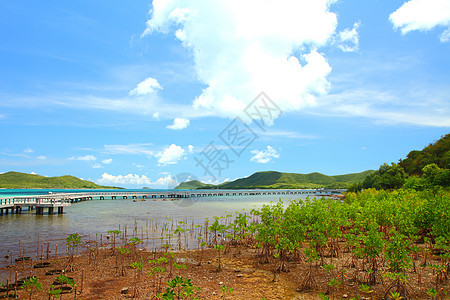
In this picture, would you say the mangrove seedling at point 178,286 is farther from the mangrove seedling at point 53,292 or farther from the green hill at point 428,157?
the green hill at point 428,157

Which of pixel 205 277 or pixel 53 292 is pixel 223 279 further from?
pixel 53 292

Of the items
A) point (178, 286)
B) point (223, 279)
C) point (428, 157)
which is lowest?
point (223, 279)

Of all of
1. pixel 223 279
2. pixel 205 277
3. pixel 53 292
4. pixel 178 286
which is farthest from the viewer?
pixel 205 277

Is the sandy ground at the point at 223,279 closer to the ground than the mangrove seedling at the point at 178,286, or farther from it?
closer to the ground

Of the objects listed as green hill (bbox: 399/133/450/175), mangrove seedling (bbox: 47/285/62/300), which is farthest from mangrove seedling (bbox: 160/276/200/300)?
green hill (bbox: 399/133/450/175)

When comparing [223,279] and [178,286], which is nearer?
[178,286]

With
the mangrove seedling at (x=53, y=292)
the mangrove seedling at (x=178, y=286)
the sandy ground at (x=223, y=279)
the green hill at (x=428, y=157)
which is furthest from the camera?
the green hill at (x=428, y=157)

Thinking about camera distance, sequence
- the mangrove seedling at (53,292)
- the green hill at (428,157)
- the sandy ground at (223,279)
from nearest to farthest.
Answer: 1. the mangrove seedling at (53,292)
2. the sandy ground at (223,279)
3. the green hill at (428,157)

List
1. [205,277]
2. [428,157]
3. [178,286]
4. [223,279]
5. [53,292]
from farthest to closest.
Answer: [428,157], [205,277], [223,279], [53,292], [178,286]

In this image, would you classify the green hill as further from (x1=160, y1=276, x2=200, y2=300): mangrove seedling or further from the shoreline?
(x1=160, y1=276, x2=200, y2=300): mangrove seedling

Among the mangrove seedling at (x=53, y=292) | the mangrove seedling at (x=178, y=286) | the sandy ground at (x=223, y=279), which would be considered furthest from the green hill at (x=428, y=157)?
the mangrove seedling at (x=53, y=292)

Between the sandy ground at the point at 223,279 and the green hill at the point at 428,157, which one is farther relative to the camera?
the green hill at the point at 428,157

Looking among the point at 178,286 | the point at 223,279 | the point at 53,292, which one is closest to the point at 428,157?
the point at 223,279

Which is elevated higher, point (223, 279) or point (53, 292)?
point (53, 292)
